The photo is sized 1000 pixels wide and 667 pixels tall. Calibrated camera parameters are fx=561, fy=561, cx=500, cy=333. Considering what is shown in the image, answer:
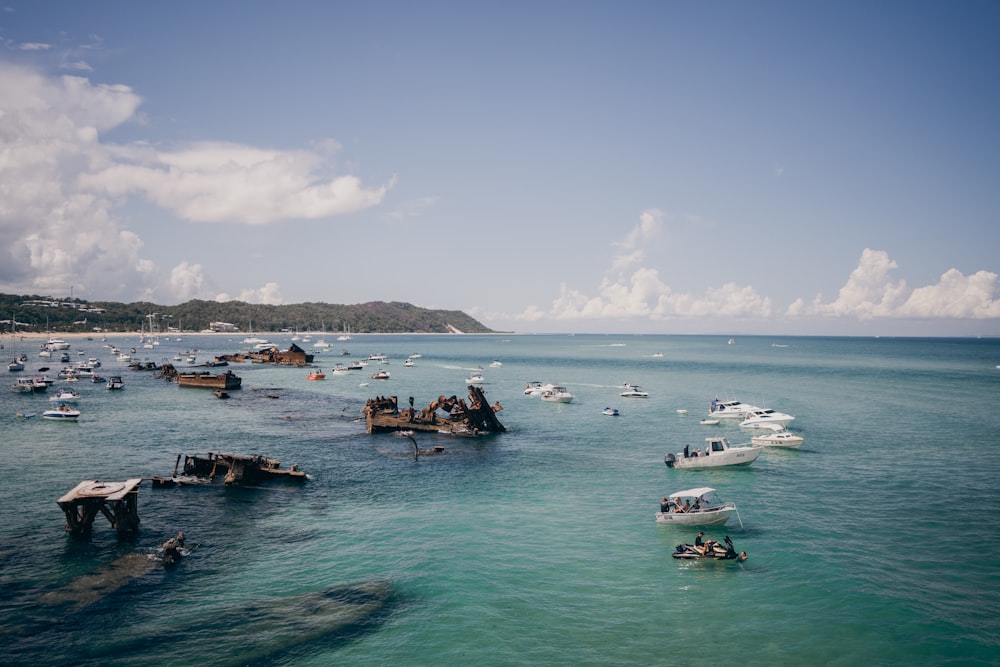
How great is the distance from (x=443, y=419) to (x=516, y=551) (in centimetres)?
4019

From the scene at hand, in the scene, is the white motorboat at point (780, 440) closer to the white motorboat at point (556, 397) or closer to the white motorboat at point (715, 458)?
the white motorboat at point (715, 458)

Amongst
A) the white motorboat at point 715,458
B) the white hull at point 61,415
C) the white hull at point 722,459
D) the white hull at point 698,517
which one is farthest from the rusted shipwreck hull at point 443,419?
the white hull at point 61,415

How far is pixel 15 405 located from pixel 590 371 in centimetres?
14314

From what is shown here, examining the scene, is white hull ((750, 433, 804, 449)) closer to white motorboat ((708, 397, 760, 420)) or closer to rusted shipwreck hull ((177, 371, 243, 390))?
white motorboat ((708, 397, 760, 420))

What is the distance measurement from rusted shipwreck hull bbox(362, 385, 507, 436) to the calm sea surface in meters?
2.59

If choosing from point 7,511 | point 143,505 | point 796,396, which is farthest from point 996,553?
point 796,396

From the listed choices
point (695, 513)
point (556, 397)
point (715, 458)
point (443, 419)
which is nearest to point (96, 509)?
point (695, 513)

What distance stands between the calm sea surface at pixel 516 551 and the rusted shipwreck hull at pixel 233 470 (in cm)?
141

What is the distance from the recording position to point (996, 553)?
33312 millimetres

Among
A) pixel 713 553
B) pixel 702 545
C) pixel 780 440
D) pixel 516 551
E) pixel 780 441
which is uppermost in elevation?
pixel 780 440

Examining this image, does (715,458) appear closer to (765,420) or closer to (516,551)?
(765,420)

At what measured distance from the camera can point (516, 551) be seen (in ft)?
109

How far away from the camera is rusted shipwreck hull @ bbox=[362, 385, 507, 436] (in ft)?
229

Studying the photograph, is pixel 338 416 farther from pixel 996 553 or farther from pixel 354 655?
pixel 996 553
